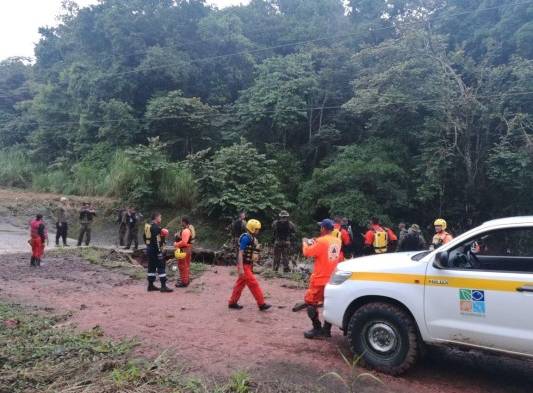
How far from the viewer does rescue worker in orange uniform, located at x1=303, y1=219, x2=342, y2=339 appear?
680cm

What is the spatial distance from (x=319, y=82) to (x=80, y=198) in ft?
52.1

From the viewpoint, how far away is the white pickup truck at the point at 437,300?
4.85 m

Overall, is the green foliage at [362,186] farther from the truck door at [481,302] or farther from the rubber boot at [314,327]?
the truck door at [481,302]

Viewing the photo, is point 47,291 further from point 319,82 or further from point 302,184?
point 319,82

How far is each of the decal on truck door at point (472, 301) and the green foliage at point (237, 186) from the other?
1906 centimetres

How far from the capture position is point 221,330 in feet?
24.5

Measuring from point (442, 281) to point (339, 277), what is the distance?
1297mm

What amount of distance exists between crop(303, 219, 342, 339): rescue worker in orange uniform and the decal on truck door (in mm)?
2040

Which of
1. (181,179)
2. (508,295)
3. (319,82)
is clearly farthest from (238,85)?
(508,295)

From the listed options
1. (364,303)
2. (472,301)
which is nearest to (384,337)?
(364,303)

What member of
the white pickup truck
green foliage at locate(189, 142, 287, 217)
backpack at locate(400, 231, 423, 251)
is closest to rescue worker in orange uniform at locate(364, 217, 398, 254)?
backpack at locate(400, 231, 423, 251)

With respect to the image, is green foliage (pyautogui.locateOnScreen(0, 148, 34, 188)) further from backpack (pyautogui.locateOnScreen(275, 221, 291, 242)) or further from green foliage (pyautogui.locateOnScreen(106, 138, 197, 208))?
backpack (pyautogui.locateOnScreen(275, 221, 291, 242))

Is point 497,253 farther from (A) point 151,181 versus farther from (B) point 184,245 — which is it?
(A) point 151,181

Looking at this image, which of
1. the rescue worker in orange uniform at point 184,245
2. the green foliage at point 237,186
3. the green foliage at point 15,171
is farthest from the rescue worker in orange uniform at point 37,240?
the green foliage at point 15,171
